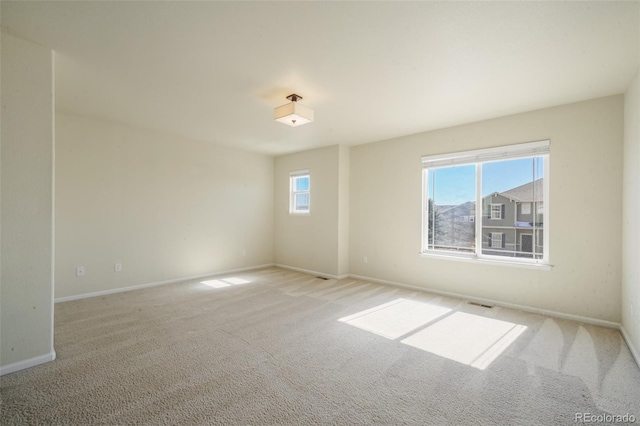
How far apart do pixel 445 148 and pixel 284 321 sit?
3396 millimetres

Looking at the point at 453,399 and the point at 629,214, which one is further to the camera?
the point at 629,214

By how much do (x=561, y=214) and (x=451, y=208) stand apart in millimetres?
1311

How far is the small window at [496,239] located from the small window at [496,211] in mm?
237

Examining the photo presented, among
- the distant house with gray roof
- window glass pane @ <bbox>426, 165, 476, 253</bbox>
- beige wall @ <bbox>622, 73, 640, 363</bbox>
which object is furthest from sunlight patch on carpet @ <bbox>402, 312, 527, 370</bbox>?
window glass pane @ <bbox>426, 165, 476, 253</bbox>

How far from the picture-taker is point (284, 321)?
3232 millimetres

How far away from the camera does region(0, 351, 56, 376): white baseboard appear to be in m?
2.12

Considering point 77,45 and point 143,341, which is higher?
point 77,45

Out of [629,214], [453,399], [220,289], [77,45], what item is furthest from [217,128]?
[629,214]

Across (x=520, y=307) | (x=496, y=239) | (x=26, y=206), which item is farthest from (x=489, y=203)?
(x=26, y=206)

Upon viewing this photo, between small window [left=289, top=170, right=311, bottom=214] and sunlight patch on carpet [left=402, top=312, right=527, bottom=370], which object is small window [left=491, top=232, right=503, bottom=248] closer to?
sunlight patch on carpet [left=402, top=312, right=527, bottom=370]

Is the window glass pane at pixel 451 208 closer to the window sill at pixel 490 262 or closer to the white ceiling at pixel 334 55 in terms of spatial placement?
the window sill at pixel 490 262

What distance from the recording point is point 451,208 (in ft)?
14.3

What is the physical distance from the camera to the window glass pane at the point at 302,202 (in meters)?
6.01

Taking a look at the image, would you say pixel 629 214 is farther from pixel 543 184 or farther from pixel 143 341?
pixel 143 341
